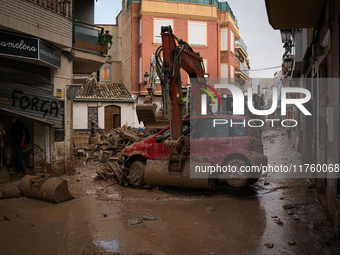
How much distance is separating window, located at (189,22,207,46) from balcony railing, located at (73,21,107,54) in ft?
48.4

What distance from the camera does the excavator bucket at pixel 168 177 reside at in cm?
768

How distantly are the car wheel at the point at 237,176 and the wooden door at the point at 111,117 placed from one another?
20.0 m

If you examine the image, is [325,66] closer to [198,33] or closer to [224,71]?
[198,33]

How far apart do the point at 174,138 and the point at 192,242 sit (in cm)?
351

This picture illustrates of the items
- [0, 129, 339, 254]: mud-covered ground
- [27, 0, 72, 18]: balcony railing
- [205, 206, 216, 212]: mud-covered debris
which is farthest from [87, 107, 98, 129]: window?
[205, 206, 216, 212]: mud-covered debris

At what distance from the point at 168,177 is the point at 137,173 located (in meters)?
1.22

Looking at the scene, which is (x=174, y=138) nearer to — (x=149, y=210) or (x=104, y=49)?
(x=149, y=210)

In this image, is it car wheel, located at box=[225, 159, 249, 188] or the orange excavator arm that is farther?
the orange excavator arm

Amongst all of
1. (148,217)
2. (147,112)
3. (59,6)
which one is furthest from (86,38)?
(148,217)

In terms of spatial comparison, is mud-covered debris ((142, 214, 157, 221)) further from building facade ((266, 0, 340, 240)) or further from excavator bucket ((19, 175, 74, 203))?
building facade ((266, 0, 340, 240))

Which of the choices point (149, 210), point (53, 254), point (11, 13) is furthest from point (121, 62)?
point (53, 254)

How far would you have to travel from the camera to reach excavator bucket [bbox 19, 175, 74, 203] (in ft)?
23.5

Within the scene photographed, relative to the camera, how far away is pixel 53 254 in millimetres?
4484

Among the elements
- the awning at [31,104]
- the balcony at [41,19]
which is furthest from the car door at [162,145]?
the balcony at [41,19]
